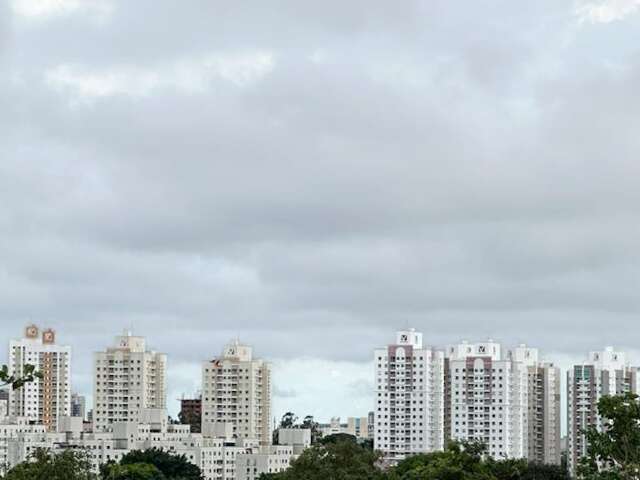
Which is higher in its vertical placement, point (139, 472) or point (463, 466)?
point (463, 466)

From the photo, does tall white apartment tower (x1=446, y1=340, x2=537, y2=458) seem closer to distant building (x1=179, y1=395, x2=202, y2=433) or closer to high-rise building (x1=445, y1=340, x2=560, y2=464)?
high-rise building (x1=445, y1=340, x2=560, y2=464)

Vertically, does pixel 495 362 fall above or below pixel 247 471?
above

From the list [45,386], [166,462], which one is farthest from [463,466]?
[45,386]

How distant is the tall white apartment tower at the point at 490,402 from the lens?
95.8 metres

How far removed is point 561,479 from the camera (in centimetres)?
7062

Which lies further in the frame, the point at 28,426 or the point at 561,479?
the point at 28,426

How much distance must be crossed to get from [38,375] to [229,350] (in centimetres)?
9785

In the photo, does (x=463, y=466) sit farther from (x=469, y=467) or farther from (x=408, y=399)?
(x=408, y=399)

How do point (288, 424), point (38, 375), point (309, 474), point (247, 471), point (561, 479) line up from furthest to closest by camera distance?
point (288, 424) → point (247, 471) → point (561, 479) → point (309, 474) → point (38, 375)

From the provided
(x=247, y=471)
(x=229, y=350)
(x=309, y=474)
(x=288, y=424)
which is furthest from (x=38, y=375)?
(x=288, y=424)

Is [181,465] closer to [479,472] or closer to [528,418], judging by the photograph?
[528,418]

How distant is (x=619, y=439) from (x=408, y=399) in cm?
6935

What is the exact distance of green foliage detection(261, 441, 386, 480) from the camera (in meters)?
39.4

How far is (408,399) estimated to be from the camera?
316 feet
